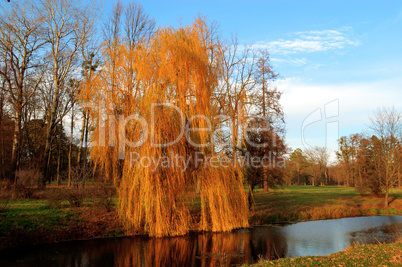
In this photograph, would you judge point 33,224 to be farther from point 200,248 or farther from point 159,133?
Result: point 200,248

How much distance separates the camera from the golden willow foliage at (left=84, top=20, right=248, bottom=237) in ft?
39.5

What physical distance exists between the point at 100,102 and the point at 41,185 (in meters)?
9.60

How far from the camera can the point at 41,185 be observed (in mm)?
18906

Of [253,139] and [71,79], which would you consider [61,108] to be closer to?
[71,79]

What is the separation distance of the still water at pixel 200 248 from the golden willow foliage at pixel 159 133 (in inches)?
32.5

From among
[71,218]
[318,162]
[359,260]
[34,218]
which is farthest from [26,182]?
[318,162]

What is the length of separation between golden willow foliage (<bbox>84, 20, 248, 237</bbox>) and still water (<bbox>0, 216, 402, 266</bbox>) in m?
0.83

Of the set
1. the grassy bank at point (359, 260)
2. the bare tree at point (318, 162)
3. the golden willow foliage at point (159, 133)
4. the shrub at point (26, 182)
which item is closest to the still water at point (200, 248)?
the golden willow foliage at point (159, 133)

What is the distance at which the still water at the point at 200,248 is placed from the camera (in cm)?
962

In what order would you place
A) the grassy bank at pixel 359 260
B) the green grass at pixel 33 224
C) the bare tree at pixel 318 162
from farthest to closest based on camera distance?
the bare tree at pixel 318 162 < the green grass at pixel 33 224 < the grassy bank at pixel 359 260

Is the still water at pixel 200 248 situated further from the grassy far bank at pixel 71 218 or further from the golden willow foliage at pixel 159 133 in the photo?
the golden willow foliage at pixel 159 133

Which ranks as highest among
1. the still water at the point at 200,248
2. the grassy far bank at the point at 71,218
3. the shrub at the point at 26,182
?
the shrub at the point at 26,182

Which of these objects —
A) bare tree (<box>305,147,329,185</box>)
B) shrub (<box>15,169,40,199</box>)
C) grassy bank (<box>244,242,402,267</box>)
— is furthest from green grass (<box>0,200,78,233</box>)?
bare tree (<box>305,147,329,185</box>)

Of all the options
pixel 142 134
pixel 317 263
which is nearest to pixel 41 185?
pixel 142 134
